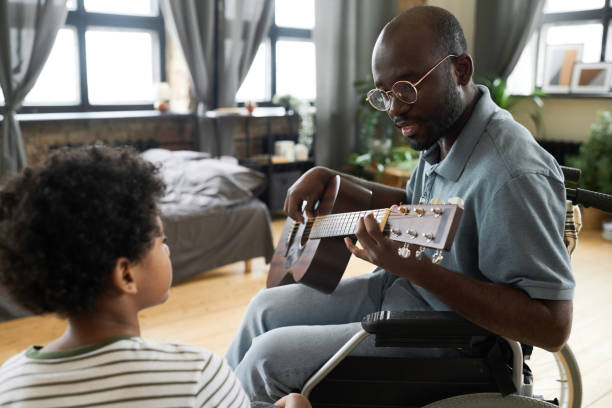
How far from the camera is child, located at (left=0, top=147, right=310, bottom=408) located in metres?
0.75

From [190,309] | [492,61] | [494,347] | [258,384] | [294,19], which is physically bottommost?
[190,309]

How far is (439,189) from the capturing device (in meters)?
1.36

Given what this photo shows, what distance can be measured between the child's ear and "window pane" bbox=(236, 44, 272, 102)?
4.29m

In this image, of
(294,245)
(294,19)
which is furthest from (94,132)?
(294,245)

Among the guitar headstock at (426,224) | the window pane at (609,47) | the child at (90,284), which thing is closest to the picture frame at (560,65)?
the window pane at (609,47)

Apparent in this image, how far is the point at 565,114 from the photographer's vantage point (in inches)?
201

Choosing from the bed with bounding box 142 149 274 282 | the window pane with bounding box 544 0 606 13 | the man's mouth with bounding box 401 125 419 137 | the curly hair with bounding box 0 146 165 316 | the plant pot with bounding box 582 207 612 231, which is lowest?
the plant pot with bounding box 582 207 612 231

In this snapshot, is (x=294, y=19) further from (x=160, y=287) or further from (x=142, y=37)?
(x=160, y=287)

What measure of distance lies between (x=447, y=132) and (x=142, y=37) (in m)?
3.70

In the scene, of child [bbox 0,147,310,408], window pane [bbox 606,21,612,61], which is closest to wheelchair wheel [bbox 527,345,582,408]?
child [bbox 0,147,310,408]

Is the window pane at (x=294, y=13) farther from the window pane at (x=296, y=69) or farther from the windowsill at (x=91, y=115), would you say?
the windowsill at (x=91, y=115)

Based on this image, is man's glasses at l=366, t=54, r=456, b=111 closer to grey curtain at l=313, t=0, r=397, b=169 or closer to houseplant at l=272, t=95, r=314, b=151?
houseplant at l=272, t=95, r=314, b=151

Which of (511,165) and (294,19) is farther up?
(294,19)

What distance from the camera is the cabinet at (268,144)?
4.54 m
